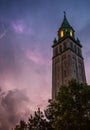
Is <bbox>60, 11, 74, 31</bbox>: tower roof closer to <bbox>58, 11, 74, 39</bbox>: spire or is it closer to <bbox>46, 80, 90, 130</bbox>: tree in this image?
<bbox>58, 11, 74, 39</bbox>: spire

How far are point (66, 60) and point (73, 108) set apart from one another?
181ft

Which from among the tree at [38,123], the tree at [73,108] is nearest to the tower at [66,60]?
the tree at [38,123]

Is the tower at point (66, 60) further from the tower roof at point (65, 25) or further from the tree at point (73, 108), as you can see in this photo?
the tree at point (73, 108)

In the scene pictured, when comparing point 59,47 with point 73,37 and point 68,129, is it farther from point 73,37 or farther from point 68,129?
point 68,129

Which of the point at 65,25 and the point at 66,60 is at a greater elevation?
the point at 65,25

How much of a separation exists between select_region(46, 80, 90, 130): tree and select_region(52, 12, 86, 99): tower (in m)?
45.9

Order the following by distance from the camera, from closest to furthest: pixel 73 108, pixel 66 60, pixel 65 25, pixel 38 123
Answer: pixel 73 108
pixel 38 123
pixel 66 60
pixel 65 25

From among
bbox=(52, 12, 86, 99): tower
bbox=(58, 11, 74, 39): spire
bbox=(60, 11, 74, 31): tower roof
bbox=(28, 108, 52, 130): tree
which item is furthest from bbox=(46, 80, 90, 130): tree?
bbox=(60, 11, 74, 31): tower roof

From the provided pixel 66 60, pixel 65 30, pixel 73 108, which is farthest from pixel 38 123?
pixel 65 30

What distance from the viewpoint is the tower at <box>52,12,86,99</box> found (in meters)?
77.1

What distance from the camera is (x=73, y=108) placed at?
2578 cm

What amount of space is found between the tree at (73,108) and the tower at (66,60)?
4593 centimetres

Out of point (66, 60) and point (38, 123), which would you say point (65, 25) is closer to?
point (66, 60)

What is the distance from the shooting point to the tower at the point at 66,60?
253 feet
